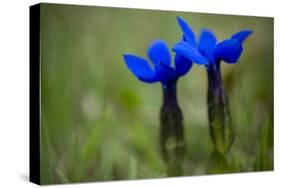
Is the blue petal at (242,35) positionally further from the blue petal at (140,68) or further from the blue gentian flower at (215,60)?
the blue petal at (140,68)

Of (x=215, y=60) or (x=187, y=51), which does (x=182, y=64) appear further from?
(x=215, y=60)

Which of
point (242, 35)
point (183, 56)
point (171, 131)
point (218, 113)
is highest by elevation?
point (242, 35)

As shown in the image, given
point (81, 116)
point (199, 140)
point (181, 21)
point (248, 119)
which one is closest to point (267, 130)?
point (248, 119)

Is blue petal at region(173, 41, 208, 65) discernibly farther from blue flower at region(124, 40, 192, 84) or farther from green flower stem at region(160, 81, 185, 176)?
green flower stem at region(160, 81, 185, 176)

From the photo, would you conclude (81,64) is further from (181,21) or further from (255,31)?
(255,31)

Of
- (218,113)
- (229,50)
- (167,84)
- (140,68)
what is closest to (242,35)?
(229,50)

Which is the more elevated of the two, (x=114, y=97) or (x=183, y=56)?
(x=183, y=56)

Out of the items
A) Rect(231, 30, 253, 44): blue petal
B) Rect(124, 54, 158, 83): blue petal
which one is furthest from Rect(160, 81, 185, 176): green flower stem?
Rect(231, 30, 253, 44): blue petal
